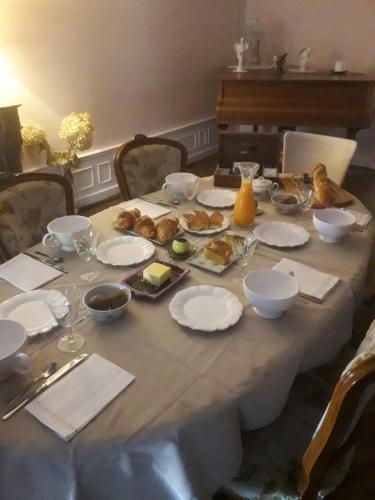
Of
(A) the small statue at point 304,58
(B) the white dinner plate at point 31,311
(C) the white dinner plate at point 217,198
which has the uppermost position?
(A) the small statue at point 304,58

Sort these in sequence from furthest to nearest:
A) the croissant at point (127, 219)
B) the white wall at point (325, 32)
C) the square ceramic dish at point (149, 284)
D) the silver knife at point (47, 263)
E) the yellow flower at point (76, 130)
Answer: the white wall at point (325, 32) < the yellow flower at point (76, 130) < the croissant at point (127, 219) < the silver knife at point (47, 263) < the square ceramic dish at point (149, 284)

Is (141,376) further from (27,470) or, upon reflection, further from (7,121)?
(7,121)

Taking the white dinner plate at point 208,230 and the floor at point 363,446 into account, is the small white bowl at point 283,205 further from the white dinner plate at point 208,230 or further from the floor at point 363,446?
the floor at point 363,446

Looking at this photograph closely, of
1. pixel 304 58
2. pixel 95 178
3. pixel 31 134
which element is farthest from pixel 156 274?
pixel 304 58

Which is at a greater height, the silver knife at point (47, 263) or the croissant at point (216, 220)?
the croissant at point (216, 220)

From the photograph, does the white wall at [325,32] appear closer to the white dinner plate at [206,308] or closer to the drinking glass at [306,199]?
the drinking glass at [306,199]

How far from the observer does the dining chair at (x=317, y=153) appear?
2166mm

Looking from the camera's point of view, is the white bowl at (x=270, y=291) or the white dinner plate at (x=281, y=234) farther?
the white dinner plate at (x=281, y=234)

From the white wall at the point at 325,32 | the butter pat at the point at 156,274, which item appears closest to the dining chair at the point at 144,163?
the butter pat at the point at 156,274

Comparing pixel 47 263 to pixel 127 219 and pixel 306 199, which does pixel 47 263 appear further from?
pixel 306 199

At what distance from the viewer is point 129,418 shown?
79 centimetres

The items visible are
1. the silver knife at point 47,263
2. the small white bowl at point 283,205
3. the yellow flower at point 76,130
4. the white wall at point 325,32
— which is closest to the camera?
the silver knife at point 47,263

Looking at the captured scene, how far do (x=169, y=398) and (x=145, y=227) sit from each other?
722mm

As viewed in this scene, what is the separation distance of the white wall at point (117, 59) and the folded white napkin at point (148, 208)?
1.56 metres
